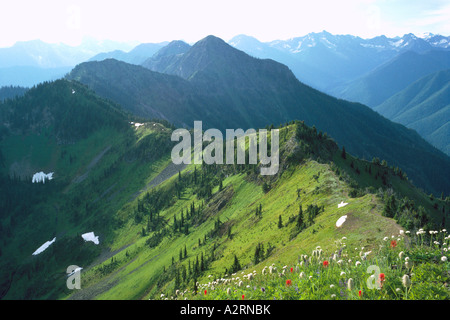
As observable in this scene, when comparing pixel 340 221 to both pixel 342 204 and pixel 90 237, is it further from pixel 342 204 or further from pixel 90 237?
pixel 90 237

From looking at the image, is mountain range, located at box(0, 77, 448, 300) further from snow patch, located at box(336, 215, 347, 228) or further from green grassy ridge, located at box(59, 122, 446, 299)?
snow patch, located at box(336, 215, 347, 228)

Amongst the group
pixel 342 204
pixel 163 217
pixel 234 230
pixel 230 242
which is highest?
pixel 342 204

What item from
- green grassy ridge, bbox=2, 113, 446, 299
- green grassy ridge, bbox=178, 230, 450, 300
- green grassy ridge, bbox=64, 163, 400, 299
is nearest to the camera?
green grassy ridge, bbox=178, 230, 450, 300

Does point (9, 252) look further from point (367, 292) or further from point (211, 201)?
point (367, 292)

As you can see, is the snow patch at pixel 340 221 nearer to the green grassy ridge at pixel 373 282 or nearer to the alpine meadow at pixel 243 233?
the alpine meadow at pixel 243 233

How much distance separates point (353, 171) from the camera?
105 meters

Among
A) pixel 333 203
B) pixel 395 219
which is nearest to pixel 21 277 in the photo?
pixel 333 203

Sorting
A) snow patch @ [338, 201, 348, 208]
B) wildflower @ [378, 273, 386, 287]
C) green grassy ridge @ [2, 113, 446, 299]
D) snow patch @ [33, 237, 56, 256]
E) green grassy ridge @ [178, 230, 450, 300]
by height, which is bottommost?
snow patch @ [33, 237, 56, 256]

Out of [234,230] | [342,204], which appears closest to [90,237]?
[234,230]

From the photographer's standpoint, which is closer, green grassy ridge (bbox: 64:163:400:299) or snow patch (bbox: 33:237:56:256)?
green grassy ridge (bbox: 64:163:400:299)

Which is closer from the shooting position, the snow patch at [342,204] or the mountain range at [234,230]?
the mountain range at [234,230]

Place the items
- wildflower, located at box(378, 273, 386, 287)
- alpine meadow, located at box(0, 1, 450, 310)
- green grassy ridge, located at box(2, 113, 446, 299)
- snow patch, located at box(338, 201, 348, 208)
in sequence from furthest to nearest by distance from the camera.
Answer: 1. green grassy ridge, located at box(2, 113, 446, 299)
2. snow patch, located at box(338, 201, 348, 208)
3. alpine meadow, located at box(0, 1, 450, 310)
4. wildflower, located at box(378, 273, 386, 287)

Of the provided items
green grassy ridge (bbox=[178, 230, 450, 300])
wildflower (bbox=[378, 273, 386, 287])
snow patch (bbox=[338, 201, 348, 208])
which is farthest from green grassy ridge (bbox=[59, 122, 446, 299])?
wildflower (bbox=[378, 273, 386, 287])

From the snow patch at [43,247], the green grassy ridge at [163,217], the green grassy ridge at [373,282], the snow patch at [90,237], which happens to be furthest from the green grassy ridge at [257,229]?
the snow patch at [43,247]
